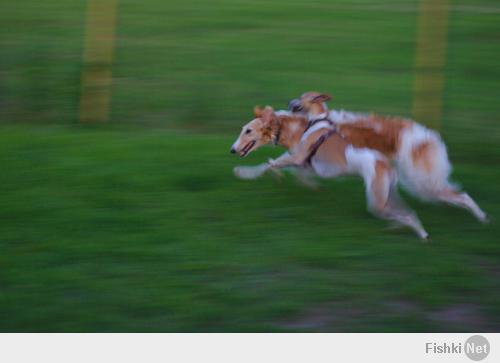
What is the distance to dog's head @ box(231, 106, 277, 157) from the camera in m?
7.65

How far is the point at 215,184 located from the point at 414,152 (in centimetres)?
188

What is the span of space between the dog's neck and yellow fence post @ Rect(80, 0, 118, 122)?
2.78 metres

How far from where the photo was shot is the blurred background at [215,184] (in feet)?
18.9

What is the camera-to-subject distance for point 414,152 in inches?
277

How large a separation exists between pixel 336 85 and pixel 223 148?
288 centimetres

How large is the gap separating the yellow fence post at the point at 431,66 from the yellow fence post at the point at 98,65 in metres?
3.50

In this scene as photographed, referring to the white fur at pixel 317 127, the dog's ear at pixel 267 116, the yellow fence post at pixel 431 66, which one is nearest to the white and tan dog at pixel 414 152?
the white fur at pixel 317 127

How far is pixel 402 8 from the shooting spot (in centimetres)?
1429

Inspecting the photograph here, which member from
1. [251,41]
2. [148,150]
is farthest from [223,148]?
[251,41]

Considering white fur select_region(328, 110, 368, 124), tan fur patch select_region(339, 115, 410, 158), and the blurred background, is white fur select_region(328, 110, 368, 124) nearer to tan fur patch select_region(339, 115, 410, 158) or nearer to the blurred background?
tan fur patch select_region(339, 115, 410, 158)

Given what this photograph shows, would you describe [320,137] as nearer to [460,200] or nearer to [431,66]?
[460,200]

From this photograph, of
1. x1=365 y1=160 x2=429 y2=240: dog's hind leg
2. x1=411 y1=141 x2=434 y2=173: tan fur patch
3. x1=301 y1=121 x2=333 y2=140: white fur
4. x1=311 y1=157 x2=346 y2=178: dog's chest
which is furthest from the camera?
x1=301 y1=121 x2=333 y2=140: white fur

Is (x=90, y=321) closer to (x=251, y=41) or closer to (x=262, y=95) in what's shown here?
(x=262, y=95)

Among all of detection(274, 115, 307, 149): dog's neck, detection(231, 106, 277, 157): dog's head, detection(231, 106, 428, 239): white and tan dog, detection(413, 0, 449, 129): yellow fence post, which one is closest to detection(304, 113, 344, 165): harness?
detection(231, 106, 428, 239): white and tan dog
